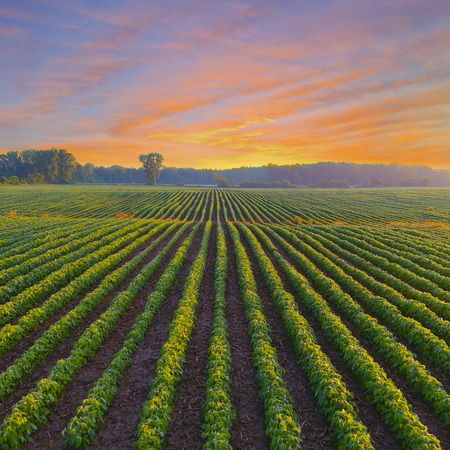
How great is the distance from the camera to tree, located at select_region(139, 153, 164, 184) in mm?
160000

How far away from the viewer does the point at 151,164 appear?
16075 centimetres

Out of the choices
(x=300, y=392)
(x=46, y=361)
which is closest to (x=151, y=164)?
(x=46, y=361)

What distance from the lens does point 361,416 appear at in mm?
6836

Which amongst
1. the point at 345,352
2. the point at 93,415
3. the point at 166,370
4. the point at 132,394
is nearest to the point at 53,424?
the point at 93,415

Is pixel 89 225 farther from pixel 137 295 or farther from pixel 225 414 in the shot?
pixel 225 414

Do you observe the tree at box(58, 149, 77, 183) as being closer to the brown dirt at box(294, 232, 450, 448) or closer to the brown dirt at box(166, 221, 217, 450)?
the brown dirt at box(166, 221, 217, 450)

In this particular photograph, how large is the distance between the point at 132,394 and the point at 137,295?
678cm

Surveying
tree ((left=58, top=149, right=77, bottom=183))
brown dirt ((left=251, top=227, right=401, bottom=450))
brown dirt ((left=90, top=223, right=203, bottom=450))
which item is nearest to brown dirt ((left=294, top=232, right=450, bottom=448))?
brown dirt ((left=251, top=227, right=401, bottom=450))

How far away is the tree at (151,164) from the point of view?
160 meters

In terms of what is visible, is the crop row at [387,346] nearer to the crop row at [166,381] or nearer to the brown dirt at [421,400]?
the brown dirt at [421,400]

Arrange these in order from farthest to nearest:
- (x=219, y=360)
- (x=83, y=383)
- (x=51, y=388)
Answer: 1. (x=219, y=360)
2. (x=83, y=383)
3. (x=51, y=388)

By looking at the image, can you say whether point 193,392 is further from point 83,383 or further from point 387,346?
point 387,346

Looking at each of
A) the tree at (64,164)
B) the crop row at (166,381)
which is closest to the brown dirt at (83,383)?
the crop row at (166,381)

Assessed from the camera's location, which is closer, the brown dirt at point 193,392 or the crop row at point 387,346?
the brown dirt at point 193,392
